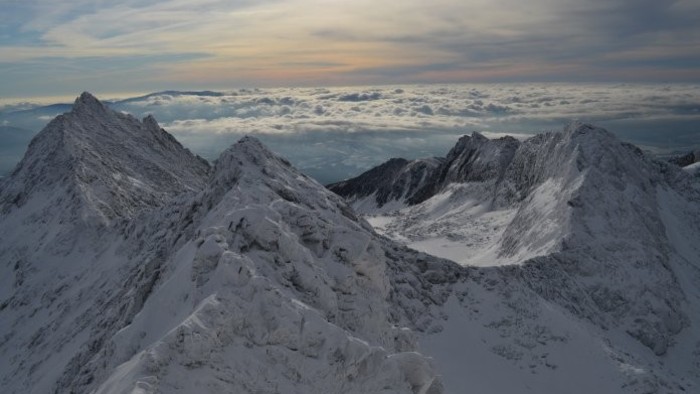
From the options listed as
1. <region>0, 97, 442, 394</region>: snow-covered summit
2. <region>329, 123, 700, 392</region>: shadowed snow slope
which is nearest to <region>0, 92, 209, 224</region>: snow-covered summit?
<region>0, 97, 442, 394</region>: snow-covered summit

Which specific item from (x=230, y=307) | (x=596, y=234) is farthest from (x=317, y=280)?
(x=596, y=234)

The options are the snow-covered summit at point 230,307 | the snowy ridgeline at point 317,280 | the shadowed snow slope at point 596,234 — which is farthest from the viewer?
the shadowed snow slope at point 596,234

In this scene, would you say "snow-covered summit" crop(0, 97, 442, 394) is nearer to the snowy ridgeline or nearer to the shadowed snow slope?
the snowy ridgeline

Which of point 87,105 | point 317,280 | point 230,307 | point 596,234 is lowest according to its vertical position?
point 596,234

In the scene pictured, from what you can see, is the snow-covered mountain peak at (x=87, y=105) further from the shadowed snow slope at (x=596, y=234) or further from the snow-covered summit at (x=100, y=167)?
the shadowed snow slope at (x=596, y=234)

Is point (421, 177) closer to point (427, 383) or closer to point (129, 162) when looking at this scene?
point (129, 162)

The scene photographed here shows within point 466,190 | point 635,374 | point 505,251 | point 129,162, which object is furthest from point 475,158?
point 635,374

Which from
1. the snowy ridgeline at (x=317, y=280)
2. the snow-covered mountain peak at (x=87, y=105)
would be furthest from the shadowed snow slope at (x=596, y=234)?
the snow-covered mountain peak at (x=87, y=105)

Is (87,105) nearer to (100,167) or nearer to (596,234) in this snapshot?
(100,167)

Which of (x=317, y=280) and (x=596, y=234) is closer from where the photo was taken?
(x=317, y=280)
